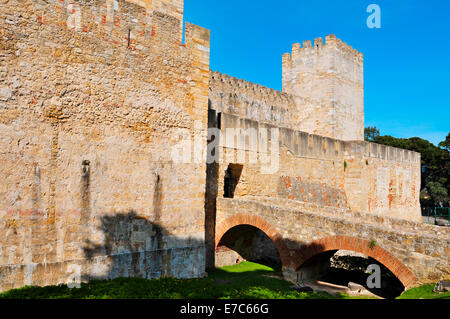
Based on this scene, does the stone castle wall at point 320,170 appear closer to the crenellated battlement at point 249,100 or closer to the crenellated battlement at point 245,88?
the crenellated battlement at point 249,100

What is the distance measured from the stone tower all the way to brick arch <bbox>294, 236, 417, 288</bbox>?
12658 mm

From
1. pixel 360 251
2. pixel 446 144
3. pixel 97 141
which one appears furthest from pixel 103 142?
pixel 446 144

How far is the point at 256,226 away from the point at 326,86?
515 inches

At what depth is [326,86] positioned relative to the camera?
20062 mm

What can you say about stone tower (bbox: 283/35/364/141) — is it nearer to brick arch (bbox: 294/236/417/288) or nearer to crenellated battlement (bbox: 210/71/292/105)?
crenellated battlement (bbox: 210/71/292/105)

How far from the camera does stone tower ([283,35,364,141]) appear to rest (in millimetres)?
20016

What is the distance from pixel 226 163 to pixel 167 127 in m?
3.32

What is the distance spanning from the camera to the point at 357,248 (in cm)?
753

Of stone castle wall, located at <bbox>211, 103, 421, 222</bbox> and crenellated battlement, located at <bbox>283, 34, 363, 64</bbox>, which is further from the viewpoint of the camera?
crenellated battlement, located at <bbox>283, 34, 363, 64</bbox>

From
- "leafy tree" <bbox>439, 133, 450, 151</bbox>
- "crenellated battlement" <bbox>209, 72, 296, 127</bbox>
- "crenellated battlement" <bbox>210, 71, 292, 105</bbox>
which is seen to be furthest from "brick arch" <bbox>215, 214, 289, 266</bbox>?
"leafy tree" <bbox>439, 133, 450, 151</bbox>

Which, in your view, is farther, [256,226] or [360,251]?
[256,226]

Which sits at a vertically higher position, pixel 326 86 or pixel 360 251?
pixel 326 86

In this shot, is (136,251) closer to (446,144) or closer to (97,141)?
(97,141)
